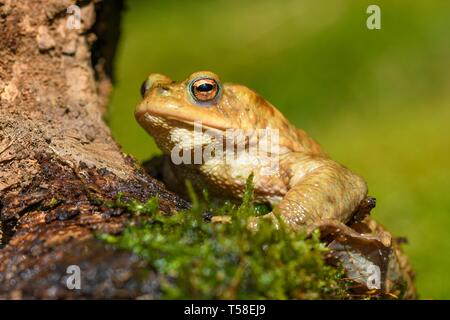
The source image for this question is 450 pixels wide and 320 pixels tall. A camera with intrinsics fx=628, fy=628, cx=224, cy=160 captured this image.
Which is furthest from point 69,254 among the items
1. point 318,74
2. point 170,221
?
point 318,74

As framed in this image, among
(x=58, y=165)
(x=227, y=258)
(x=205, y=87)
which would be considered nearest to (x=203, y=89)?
(x=205, y=87)

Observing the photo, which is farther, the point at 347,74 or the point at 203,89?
the point at 347,74

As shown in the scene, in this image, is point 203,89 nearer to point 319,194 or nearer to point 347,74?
point 319,194

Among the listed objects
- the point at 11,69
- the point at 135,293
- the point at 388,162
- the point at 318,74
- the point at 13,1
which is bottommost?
the point at 135,293

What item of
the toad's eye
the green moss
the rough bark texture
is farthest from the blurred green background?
the green moss

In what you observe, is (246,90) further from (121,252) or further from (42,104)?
(121,252)

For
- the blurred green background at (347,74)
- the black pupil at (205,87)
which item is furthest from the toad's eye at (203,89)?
the blurred green background at (347,74)
